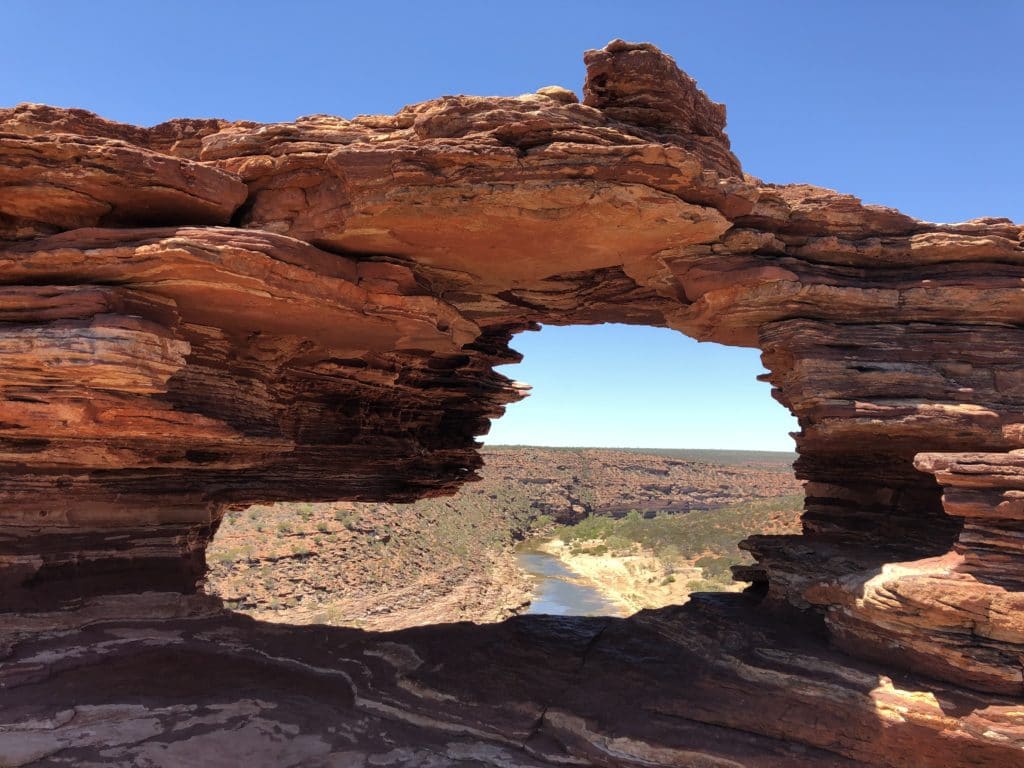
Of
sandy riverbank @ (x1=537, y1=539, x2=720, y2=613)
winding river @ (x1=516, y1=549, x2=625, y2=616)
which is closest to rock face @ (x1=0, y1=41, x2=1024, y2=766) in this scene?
winding river @ (x1=516, y1=549, x2=625, y2=616)

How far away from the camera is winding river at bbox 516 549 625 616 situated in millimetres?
31438

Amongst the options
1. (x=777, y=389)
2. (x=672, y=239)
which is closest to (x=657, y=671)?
(x=777, y=389)

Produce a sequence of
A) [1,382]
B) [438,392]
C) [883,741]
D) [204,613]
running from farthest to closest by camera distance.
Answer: [438,392] → [204,613] → [1,382] → [883,741]

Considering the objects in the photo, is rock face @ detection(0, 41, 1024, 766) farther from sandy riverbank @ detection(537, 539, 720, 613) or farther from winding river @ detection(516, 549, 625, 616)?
sandy riverbank @ detection(537, 539, 720, 613)

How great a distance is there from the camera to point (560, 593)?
35.4 m

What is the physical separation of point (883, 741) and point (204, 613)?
1265 centimetres

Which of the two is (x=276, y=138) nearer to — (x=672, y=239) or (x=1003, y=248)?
(x=672, y=239)

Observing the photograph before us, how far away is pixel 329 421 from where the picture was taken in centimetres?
1877

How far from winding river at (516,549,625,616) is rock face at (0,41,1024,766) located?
17.1 meters

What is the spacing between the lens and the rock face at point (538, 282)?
32.2ft

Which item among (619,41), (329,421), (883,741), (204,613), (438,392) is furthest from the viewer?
(438,392)

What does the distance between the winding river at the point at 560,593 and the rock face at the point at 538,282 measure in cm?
1712

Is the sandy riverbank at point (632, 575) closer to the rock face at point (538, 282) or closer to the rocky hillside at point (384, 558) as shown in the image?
the rocky hillside at point (384, 558)

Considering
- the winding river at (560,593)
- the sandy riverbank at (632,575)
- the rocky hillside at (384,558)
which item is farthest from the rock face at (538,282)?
the sandy riverbank at (632,575)
